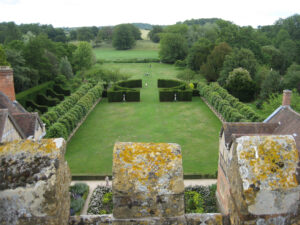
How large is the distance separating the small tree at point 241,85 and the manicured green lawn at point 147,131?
18.4ft

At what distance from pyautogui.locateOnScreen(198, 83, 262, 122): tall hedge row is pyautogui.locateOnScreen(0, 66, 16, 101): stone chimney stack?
19.8 meters

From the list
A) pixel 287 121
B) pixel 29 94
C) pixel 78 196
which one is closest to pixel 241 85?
pixel 287 121

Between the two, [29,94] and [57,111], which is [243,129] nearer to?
[57,111]

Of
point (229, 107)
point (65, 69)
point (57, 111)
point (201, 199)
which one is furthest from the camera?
point (65, 69)

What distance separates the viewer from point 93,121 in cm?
3522

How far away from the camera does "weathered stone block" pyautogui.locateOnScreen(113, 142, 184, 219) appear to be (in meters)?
3.55

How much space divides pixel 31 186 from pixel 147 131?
28.0 m

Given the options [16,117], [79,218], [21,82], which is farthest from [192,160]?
[21,82]

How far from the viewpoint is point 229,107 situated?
3244cm

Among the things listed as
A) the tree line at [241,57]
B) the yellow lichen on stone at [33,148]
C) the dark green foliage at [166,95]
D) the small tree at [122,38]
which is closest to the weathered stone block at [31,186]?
the yellow lichen on stone at [33,148]

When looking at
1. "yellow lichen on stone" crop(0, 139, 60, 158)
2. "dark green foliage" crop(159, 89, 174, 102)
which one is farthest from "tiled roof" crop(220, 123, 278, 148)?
"dark green foliage" crop(159, 89, 174, 102)

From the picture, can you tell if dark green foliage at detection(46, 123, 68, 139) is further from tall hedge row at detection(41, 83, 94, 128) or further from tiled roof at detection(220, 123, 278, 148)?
tiled roof at detection(220, 123, 278, 148)

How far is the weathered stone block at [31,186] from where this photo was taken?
131 inches

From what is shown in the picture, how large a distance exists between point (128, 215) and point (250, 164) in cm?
159
